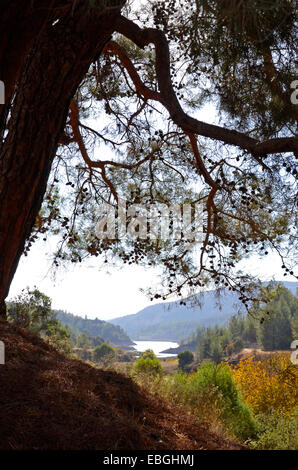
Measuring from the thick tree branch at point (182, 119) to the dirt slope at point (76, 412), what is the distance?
1617 mm

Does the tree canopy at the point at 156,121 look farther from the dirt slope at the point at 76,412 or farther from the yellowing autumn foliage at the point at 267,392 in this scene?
the yellowing autumn foliage at the point at 267,392

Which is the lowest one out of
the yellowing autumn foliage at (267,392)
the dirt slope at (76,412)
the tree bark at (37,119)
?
the yellowing autumn foliage at (267,392)

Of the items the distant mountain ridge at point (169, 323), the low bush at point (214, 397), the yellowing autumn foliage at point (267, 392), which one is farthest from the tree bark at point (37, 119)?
the distant mountain ridge at point (169, 323)

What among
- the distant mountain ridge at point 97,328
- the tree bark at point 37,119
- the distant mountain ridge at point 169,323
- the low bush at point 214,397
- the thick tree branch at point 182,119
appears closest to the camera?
the tree bark at point 37,119

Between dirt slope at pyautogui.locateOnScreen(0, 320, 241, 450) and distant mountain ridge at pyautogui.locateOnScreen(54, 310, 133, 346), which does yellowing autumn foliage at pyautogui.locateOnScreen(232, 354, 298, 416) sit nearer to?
dirt slope at pyautogui.locateOnScreen(0, 320, 241, 450)

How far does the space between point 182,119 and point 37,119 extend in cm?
101

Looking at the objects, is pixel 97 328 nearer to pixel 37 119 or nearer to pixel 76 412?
pixel 76 412

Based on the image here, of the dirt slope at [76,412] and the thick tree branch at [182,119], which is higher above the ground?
the thick tree branch at [182,119]

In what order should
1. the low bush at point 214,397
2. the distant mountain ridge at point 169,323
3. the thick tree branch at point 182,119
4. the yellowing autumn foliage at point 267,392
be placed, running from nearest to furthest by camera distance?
1. the thick tree branch at point 182,119
2. the low bush at point 214,397
3. the yellowing autumn foliage at point 267,392
4. the distant mountain ridge at point 169,323

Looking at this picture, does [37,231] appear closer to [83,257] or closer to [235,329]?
[83,257]

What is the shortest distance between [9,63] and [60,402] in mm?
1708

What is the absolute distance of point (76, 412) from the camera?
1846 millimetres

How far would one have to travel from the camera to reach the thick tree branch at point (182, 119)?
2172 mm

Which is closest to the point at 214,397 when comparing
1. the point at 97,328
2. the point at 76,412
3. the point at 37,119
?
the point at 76,412
